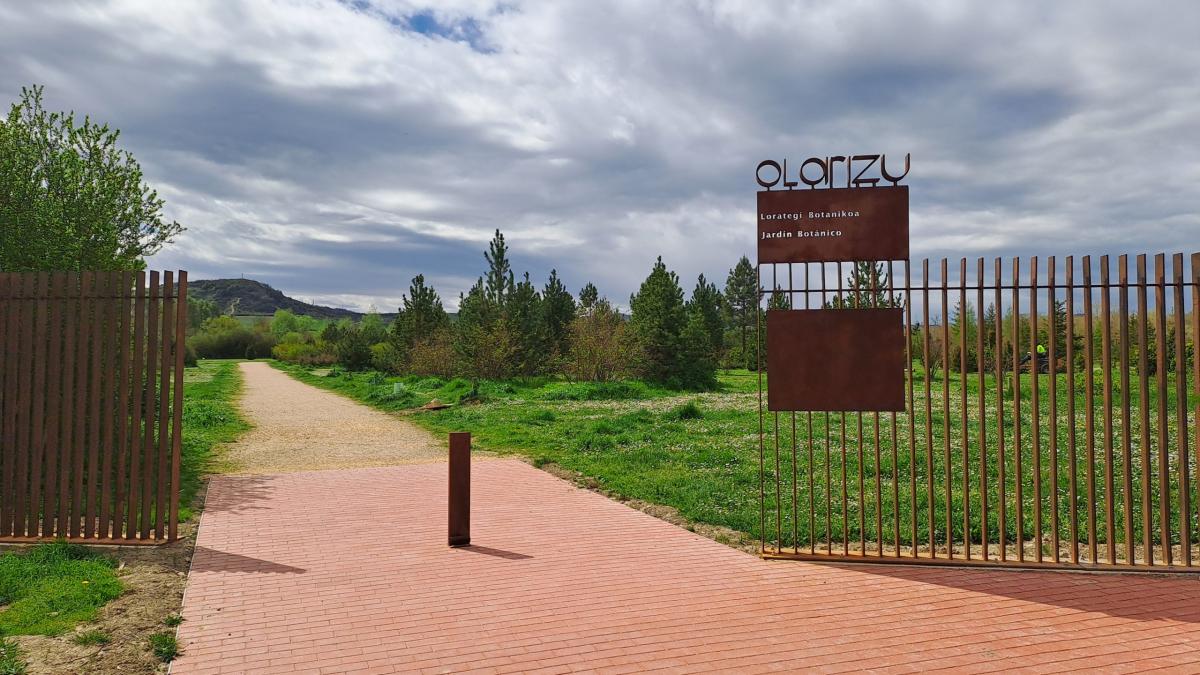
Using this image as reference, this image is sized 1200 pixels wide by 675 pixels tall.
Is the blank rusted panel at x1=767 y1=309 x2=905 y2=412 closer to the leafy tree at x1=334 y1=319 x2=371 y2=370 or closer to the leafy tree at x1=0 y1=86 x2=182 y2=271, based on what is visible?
the leafy tree at x1=0 y1=86 x2=182 y2=271

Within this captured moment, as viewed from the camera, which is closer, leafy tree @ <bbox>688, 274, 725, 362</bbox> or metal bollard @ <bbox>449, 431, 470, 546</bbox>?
metal bollard @ <bbox>449, 431, 470, 546</bbox>

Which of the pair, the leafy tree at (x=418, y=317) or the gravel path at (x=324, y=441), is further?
the leafy tree at (x=418, y=317)

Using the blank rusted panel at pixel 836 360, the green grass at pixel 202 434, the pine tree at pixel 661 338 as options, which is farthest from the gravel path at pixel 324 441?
the pine tree at pixel 661 338

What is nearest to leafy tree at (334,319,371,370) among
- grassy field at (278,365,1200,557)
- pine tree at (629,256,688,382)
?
pine tree at (629,256,688,382)

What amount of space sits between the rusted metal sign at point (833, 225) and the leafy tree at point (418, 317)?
1570 inches

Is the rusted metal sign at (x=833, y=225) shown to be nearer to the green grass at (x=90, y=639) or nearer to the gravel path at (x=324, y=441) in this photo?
the green grass at (x=90, y=639)

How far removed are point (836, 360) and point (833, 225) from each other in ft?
3.83

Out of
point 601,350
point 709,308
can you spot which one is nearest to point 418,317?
point 601,350

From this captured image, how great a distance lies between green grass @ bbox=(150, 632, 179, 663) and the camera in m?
4.66

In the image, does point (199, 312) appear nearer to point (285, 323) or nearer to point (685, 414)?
point (285, 323)

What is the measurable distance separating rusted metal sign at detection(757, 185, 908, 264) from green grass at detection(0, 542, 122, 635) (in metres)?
5.83

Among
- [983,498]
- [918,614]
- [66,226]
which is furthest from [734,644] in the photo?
[66,226]

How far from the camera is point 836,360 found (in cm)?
660

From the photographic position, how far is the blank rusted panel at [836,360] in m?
6.51
